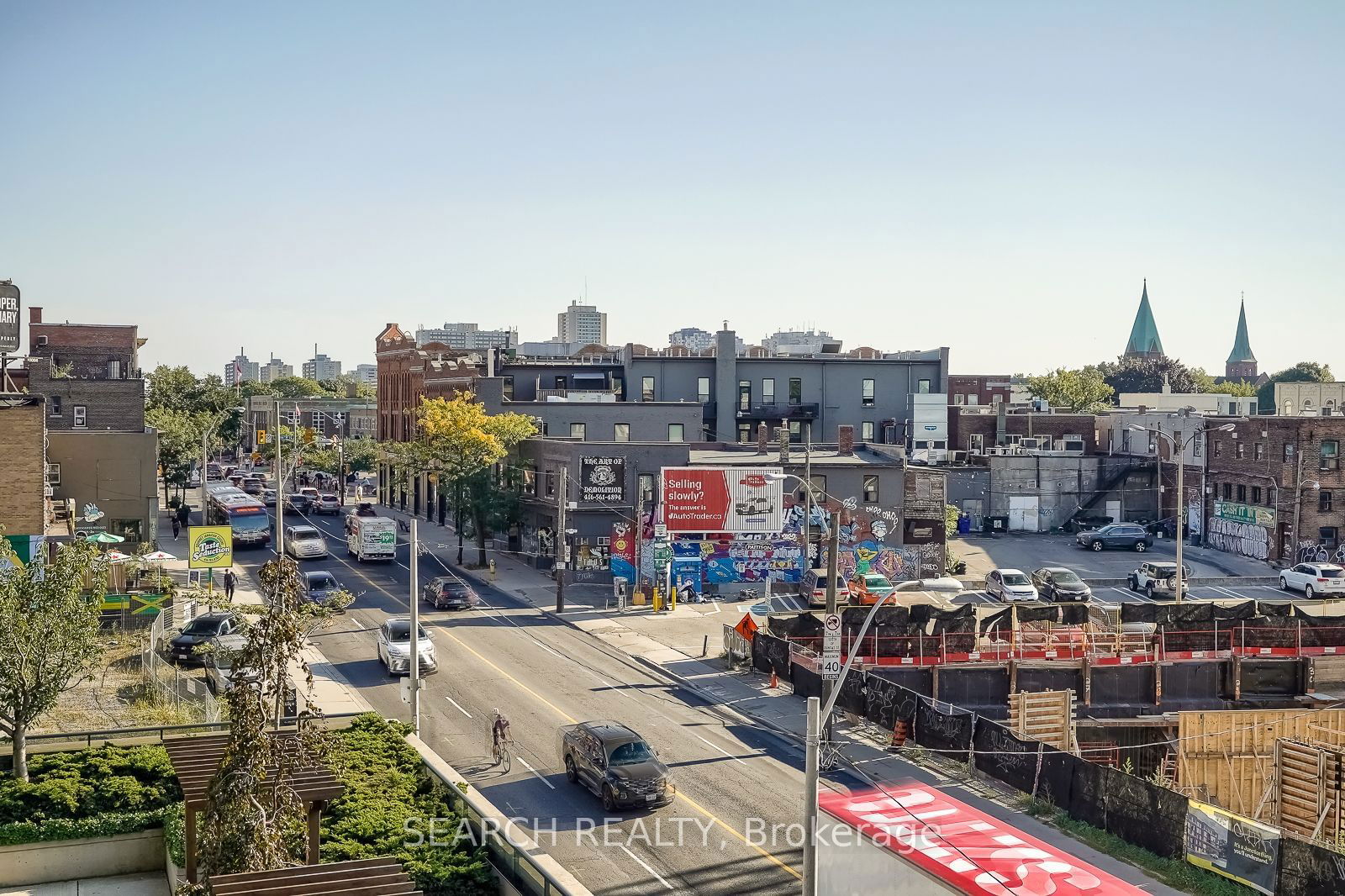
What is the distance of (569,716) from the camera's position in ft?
112

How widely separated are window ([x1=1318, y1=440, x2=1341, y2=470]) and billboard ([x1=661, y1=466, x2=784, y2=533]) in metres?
31.6

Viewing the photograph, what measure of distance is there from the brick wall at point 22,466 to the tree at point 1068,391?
108 metres

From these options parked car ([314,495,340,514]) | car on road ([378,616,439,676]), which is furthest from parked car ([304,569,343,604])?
parked car ([314,495,340,514])

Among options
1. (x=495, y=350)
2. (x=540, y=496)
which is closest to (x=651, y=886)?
(x=540, y=496)

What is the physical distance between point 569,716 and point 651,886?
41.4 ft

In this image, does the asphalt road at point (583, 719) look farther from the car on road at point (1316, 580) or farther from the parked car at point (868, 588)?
the car on road at point (1316, 580)

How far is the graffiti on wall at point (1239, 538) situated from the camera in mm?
69375

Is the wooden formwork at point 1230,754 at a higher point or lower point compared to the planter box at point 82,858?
lower

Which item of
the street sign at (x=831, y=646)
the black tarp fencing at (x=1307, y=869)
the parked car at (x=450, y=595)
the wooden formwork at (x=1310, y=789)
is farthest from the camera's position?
the parked car at (x=450, y=595)

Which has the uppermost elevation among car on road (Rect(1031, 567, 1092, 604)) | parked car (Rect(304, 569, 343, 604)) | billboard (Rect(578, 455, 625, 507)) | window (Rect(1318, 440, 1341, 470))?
window (Rect(1318, 440, 1341, 470))

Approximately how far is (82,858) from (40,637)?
5358 mm

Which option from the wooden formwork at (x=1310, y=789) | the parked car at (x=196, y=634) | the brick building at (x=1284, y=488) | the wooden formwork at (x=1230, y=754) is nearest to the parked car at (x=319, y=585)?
the parked car at (x=196, y=634)

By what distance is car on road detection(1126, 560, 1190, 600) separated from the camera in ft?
187

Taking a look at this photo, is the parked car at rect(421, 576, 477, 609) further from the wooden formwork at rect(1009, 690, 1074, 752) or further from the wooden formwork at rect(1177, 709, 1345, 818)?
the wooden formwork at rect(1177, 709, 1345, 818)
